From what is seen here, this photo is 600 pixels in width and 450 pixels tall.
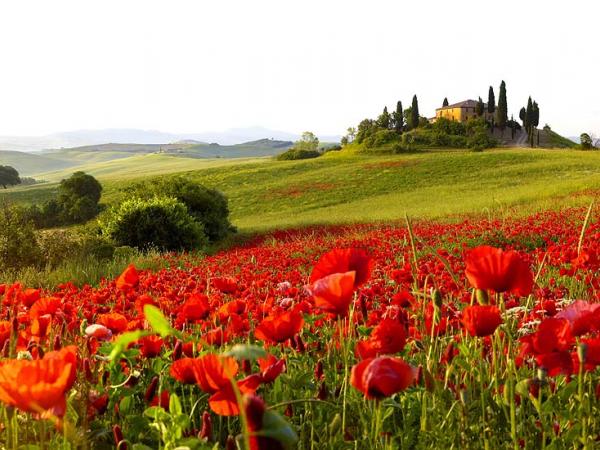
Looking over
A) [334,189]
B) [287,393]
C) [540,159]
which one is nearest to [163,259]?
[287,393]

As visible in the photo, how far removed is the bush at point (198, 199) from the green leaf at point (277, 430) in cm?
2418

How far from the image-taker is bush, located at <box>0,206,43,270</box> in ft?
52.2

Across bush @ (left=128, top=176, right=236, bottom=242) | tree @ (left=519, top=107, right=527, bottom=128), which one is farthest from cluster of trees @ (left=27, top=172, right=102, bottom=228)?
tree @ (left=519, top=107, right=527, bottom=128)

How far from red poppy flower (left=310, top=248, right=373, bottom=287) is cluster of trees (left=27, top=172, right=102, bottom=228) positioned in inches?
2021

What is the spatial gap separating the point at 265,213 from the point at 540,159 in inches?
1125

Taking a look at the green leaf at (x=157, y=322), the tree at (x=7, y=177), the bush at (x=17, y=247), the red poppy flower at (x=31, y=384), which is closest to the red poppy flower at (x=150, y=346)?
the red poppy flower at (x=31, y=384)

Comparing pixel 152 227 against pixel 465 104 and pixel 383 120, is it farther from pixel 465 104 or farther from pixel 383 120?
pixel 465 104

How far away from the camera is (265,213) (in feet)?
134

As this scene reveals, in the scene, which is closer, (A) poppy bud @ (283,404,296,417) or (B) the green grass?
(A) poppy bud @ (283,404,296,417)

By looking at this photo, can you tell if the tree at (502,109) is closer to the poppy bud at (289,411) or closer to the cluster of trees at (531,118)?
A: the cluster of trees at (531,118)

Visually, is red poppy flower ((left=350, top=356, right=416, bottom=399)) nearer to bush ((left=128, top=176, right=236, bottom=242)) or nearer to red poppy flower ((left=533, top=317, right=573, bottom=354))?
red poppy flower ((left=533, top=317, right=573, bottom=354))

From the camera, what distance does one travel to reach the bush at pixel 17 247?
52.2 feet

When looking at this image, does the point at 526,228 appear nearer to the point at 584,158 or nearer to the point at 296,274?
the point at 296,274

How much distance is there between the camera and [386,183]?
4831 centimetres
